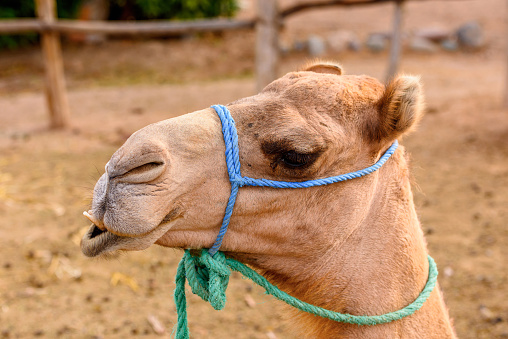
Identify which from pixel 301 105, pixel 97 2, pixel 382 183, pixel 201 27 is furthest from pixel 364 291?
pixel 97 2

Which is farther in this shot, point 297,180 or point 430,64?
point 430,64

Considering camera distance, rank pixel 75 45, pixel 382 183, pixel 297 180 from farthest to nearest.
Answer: pixel 75 45
pixel 382 183
pixel 297 180

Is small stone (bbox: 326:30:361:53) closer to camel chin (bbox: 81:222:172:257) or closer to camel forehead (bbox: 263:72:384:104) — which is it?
camel forehead (bbox: 263:72:384:104)

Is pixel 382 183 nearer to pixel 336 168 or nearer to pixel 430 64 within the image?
pixel 336 168

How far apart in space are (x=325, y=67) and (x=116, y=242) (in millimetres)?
1271

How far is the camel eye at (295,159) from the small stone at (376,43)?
1190 centimetres

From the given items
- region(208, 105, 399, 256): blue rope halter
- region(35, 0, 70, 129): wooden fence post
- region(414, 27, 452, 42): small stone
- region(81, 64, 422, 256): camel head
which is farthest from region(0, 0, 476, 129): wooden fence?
region(414, 27, 452, 42): small stone

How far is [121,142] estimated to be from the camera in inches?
304

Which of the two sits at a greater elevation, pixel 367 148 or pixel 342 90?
pixel 342 90

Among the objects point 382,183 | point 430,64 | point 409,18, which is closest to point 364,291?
point 382,183

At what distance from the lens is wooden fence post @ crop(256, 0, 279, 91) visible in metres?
7.34

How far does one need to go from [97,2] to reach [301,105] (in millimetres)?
13005

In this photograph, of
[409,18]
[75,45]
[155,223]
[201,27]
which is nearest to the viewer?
[155,223]

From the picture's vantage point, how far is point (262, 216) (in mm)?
1973
